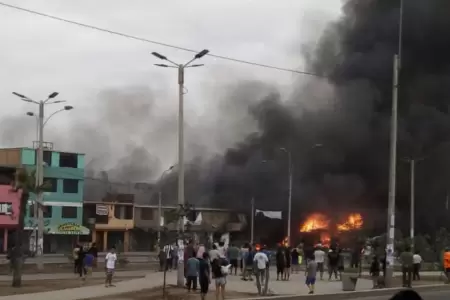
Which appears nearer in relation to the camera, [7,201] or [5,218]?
[5,218]

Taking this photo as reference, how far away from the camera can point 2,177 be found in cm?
6331

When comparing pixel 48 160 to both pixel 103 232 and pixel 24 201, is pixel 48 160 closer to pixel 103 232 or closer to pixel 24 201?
pixel 103 232

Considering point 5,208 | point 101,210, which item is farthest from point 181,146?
point 101,210

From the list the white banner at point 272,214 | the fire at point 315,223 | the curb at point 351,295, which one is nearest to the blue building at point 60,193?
the white banner at point 272,214

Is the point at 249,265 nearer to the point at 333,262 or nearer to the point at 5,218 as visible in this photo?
the point at 333,262

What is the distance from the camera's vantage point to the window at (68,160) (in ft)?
226

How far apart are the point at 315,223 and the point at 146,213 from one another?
20308 millimetres

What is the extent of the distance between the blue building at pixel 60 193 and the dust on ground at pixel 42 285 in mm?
39895

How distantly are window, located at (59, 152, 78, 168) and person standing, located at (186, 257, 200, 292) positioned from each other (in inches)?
1926

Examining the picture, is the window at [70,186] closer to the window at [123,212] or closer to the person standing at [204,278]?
the window at [123,212]

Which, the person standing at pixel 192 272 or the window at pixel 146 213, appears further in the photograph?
the window at pixel 146 213

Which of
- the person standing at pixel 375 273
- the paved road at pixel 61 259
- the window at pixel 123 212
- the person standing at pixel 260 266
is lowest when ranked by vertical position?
the paved road at pixel 61 259

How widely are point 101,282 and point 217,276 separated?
339 inches

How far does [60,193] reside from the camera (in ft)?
224
